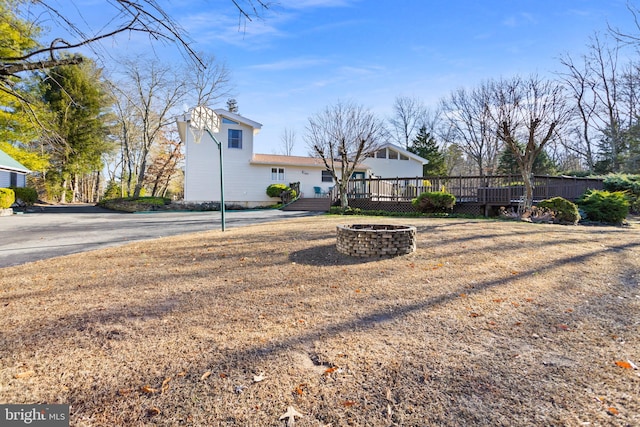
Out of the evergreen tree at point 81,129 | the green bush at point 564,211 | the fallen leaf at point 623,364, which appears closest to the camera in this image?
Answer: the fallen leaf at point 623,364

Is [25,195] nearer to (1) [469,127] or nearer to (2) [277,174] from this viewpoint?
(2) [277,174]

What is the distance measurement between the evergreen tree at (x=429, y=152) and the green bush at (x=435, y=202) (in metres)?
20.0

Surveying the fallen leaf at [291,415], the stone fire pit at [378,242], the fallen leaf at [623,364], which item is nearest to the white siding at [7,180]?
the stone fire pit at [378,242]

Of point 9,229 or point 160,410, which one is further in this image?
point 9,229

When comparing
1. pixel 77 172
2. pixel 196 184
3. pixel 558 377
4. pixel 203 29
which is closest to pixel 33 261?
pixel 203 29

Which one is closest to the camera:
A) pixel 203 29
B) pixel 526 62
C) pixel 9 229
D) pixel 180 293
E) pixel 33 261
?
pixel 203 29

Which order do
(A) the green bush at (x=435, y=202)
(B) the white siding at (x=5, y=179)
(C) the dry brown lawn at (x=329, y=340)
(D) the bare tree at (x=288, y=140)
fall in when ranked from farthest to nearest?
(D) the bare tree at (x=288, y=140) < (B) the white siding at (x=5, y=179) < (A) the green bush at (x=435, y=202) < (C) the dry brown lawn at (x=329, y=340)

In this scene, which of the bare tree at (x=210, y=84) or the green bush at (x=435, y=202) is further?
the bare tree at (x=210, y=84)

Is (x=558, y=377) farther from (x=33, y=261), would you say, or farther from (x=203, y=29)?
(x=33, y=261)

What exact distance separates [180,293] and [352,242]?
9.35 feet

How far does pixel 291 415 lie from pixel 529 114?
15442mm

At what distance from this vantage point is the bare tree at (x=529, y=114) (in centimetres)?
1159

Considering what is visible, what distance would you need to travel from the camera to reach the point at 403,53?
1199 centimetres

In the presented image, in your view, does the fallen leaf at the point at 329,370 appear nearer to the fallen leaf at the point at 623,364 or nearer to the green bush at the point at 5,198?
the fallen leaf at the point at 623,364
